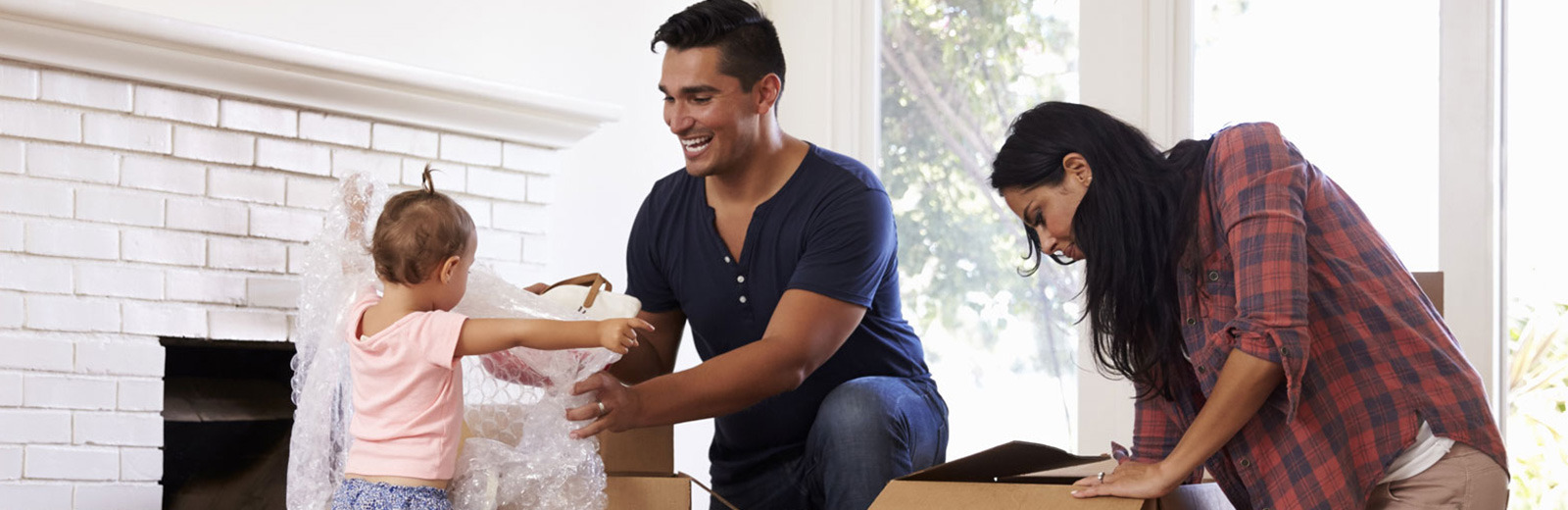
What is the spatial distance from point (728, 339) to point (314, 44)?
1093mm

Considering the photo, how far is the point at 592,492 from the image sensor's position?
1753 mm

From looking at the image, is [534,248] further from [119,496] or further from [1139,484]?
[1139,484]

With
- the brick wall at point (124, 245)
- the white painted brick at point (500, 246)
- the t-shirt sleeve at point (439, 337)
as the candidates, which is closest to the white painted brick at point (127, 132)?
the brick wall at point (124, 245)

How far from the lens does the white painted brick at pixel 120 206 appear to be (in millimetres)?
2406

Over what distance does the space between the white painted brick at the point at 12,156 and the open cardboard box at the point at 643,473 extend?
1.18 meters

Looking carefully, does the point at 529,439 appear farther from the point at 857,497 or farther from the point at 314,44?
the point at 314,44

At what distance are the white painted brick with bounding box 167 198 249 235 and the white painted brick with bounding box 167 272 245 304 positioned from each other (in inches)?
3.3

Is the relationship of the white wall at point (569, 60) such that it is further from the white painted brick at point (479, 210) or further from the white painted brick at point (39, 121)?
the white painted brick at point (39, 121)

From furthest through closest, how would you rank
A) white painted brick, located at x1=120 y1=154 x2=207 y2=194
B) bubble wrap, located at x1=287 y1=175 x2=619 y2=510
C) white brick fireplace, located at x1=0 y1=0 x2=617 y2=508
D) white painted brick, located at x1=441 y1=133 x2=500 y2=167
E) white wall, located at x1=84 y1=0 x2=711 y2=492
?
white painted brick, located at x1=441 y1=133 x2=500 y2=167 < white wall, located at x1=84 y1=0 x2=711 y2=492 < white painted brick, located at x1=120 y1=154 x2=207 y2=194 < white brick fireplace, located at x1=0 y1=0 x2=617 y2=508 < bubble wrap, located at x1=287 y1=175 x2=619 y2=510

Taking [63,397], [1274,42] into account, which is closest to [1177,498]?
[1274,42]

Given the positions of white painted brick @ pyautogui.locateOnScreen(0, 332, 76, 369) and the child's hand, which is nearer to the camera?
the child's hand

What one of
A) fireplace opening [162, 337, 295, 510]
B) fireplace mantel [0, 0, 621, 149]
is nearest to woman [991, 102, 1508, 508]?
fireplace mantel [0, 0, 621, 149]

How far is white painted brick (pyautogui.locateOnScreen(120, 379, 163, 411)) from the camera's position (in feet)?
8.13

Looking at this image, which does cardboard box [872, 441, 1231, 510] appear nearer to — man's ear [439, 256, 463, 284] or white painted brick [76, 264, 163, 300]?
man's ear [439, 256, 463, 284]
